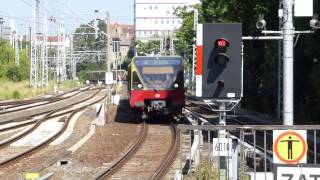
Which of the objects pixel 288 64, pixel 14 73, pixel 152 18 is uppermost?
pixel 152 18

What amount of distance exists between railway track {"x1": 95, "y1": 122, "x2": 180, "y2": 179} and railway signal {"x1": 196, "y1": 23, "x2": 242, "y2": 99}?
461 cm

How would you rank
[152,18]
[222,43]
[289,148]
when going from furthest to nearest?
[152,18] < [222,43] < [289,148]

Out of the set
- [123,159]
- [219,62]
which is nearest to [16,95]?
[123,159]

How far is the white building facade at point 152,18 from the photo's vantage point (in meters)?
165

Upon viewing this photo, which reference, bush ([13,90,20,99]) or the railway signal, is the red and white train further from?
bush ([13,90,20,99])

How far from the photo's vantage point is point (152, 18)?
16650 cm

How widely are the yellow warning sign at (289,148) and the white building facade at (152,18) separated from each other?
6125 inches

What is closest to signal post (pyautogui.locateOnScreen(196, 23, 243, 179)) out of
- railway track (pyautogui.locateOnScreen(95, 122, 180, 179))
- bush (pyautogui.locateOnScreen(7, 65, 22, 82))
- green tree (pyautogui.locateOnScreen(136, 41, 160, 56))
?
railway track (pyautogui.locateOnScreen(95, 122, 180, 179))

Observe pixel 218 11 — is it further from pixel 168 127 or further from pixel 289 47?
pixel 289 47

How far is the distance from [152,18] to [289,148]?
159 metres

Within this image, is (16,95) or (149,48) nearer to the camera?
(16,95)

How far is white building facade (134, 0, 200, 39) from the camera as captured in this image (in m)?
165

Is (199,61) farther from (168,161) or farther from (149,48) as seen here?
(149,48)

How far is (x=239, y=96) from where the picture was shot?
10953 mm
